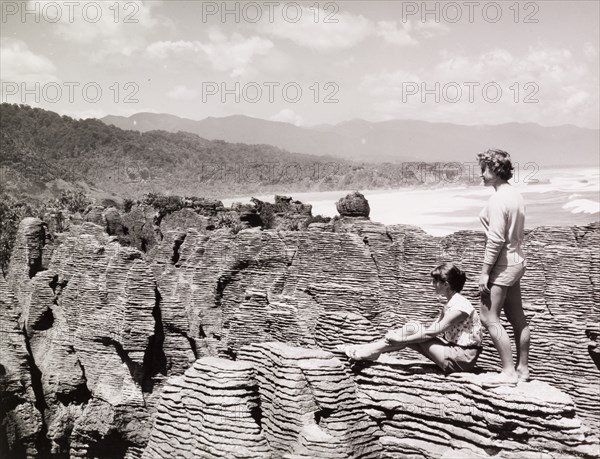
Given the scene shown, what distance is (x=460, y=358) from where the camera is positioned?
577 centimetres

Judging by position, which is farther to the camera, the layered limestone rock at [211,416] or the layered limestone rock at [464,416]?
the layered limestone rock at [211,416]

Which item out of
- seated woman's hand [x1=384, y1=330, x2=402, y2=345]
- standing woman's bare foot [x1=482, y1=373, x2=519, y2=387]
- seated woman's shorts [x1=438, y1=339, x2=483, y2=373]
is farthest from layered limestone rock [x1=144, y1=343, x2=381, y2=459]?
standing woman's bare foot [x1=482, y1=373, x2=519, y2=387]

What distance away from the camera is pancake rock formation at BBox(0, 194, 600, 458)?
5750mm

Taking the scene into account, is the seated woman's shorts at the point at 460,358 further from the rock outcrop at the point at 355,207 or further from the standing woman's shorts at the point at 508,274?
the rock outcrop at the point at 355,207

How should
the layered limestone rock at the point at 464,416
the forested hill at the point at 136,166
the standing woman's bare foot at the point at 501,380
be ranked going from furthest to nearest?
the forested hill at the point at 136,166
the standing woman's bare foot at the point at 501,380
the layered limestone rock at the point at 464,416

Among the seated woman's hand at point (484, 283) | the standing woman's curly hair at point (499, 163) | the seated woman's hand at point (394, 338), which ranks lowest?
the seated woman's hand at point (394, 338)

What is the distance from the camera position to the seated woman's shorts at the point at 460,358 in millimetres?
5766

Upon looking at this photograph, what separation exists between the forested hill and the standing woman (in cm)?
3510

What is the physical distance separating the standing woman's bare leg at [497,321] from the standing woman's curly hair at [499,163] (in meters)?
1.21

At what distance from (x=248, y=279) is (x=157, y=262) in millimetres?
3306

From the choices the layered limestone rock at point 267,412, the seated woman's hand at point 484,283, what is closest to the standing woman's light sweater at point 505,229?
the seated woman's hand at point 484,283

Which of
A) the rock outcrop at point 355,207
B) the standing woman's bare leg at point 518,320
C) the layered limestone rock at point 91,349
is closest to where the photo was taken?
Result: the standing woman's bare leg at point 518,320

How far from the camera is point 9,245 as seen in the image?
22781 mm

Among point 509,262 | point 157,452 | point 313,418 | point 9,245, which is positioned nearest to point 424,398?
point 313,418
